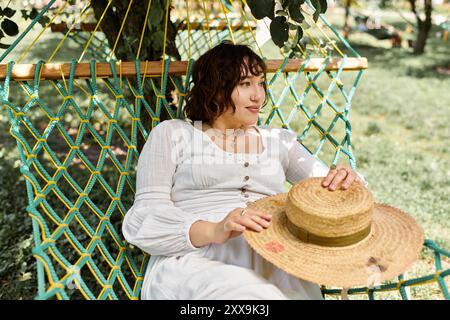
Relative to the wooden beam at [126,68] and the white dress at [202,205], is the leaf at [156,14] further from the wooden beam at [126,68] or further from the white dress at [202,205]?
the white dress at [202,205]

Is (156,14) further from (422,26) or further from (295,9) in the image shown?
(422,26)

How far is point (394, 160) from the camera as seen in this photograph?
13.0ft

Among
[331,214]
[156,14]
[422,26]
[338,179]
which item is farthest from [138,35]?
[422,26]

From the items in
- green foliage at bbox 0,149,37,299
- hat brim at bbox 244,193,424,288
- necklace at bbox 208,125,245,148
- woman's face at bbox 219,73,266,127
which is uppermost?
woman's face at bbox 219,73,266,127

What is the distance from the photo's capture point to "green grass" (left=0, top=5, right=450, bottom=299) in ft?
8.43

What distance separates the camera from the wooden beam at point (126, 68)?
1923 millimetres

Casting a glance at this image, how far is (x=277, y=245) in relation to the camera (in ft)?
4.55

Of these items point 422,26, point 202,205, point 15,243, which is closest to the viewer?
point 202,205

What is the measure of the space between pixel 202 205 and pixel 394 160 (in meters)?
2.71

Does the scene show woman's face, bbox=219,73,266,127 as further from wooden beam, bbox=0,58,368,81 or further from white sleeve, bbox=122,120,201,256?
wooden beam, bbox=0,58,368,81

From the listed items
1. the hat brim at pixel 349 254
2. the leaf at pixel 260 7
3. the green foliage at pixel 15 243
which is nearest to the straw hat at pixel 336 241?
the hat brim at pixel 349 254

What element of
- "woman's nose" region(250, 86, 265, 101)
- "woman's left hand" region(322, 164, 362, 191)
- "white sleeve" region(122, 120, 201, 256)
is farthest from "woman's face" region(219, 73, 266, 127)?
"woman's left hand" region(322, 164, 362, 191)

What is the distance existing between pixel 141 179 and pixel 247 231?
50 cm
